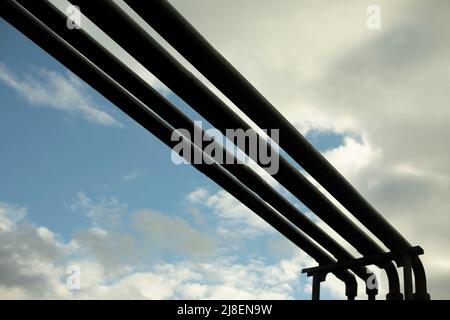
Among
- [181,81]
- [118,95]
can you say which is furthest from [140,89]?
[181,81]

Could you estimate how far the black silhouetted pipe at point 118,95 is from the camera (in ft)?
20.5

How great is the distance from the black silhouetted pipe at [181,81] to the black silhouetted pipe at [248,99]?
0.25m

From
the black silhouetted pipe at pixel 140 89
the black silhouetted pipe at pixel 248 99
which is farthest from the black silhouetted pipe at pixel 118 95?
the black silhouetted pipe at pixel 248 99

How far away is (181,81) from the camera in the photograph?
643cm

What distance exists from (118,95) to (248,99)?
2142mm

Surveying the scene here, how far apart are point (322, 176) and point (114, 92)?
3.98 meters

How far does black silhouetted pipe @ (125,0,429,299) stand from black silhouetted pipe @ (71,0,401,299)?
0.82 ft

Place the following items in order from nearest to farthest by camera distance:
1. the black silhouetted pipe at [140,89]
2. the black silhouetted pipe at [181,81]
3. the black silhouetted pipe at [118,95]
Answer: the black silhouetted pipe at [181,81] < the black silhouetted pipe at [140,89] < the black silhouetted pipe at [118,95]

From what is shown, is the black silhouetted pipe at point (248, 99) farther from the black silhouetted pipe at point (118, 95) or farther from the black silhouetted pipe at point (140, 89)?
the black silhouetted pipe at point (118, 95)

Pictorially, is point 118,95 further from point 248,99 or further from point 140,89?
point 248,99
